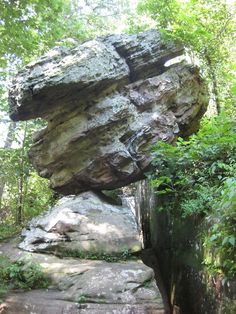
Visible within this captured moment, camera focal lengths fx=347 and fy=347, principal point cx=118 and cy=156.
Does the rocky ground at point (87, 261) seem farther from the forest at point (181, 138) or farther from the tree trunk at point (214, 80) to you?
the tree trunk at point (214, 80)

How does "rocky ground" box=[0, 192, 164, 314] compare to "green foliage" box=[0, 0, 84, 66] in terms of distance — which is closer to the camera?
"rocky ground" box=[0, 192, 164, 314]

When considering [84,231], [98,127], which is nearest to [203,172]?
[84,231]

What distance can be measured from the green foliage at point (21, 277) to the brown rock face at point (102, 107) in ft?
10.7

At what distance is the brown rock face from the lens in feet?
28.3

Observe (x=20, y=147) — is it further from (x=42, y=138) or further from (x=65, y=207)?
(x=65, y=207)

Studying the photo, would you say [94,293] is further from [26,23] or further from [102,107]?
[26,23]

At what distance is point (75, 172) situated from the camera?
30.5 ft

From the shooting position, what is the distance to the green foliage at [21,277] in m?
6.12

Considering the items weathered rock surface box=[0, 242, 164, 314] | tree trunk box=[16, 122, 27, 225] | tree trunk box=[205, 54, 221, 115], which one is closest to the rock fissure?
weathered rock surface box=[0, 242, 164, 314]

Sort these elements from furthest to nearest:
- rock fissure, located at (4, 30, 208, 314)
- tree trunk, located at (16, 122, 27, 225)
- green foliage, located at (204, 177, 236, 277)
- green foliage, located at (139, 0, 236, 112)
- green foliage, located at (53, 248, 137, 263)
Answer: tree trunk, located at (16, 122, 27, 225), green foliage, located at (139, 0, 236, 112), rock fissure, located at (4, 30, 208, 314), green foliage, located at (53, 248, 137, 263), green foliage, located at (204, 177, 236, 277)

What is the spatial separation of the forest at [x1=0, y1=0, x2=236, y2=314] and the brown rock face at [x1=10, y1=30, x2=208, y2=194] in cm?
72

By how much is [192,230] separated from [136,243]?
184 centimetres

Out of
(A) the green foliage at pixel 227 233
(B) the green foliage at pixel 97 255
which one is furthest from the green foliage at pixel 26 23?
(A) the green foliage at pixel 227 233

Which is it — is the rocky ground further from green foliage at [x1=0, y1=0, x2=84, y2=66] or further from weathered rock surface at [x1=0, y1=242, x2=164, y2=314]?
green foliage at [x1=0, y1=0, x2=84, y2=66]
